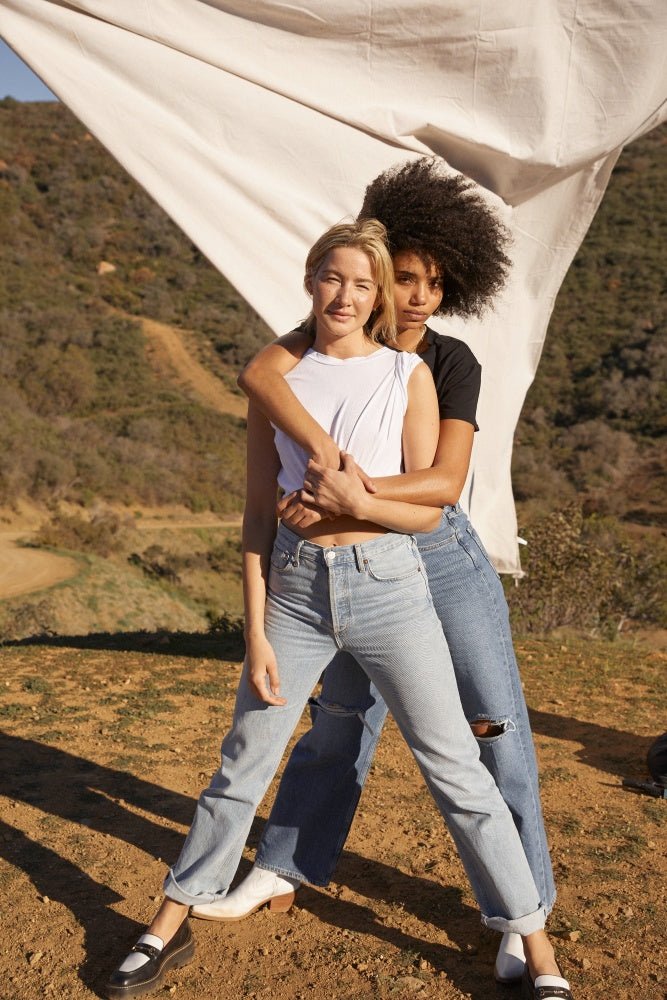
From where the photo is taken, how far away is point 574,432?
94.5ft

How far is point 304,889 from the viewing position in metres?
3.09

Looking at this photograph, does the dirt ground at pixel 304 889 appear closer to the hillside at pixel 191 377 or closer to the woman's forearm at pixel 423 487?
the woman's forearm at pixel 423 487

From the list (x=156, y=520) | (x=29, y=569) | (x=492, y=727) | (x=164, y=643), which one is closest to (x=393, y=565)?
(x=492, y=727)

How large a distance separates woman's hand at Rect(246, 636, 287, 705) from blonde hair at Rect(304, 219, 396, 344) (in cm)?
80

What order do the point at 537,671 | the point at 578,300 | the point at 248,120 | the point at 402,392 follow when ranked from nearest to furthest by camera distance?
the point at 402,392 < the point at 248,120 < the point at 537,671 < the point at 578,300

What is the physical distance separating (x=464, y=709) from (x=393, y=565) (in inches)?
21.7

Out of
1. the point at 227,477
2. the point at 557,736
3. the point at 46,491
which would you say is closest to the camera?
the point at 557,736

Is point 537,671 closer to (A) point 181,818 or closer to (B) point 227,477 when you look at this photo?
(A) point 181,818

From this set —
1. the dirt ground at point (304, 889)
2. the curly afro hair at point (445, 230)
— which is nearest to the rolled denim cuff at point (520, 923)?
the dirt ground at point (304, 889)

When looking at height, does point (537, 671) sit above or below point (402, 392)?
below

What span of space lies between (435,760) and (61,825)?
181 cm

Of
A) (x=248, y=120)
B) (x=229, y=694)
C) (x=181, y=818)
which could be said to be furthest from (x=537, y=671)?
(x=248, y=120)

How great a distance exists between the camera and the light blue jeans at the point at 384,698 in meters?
2.27

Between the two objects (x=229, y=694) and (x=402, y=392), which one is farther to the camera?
(x=229, y=694)
